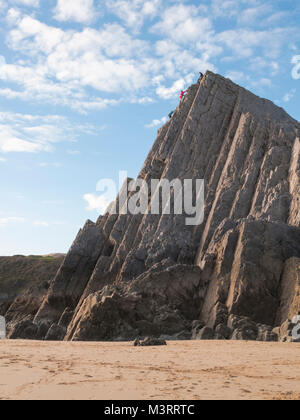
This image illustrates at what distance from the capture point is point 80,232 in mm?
36312

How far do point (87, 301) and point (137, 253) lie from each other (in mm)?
6128

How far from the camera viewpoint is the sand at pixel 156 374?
24.1 feet

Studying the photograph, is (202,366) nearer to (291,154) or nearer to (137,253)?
(137,253)

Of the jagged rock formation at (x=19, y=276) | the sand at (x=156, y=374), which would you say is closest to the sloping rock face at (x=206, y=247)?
the sand at (x=156, y=374)

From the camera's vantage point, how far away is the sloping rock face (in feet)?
67.7

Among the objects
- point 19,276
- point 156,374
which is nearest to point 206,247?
point 156,374

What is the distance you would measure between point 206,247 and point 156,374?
713 inches

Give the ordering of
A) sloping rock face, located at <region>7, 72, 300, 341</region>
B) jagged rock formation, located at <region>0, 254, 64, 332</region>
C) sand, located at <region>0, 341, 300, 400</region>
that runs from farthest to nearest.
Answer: jagged rock formation, located at <region>0, 254, 64, 332</region> → sloping rock face, located at <region>7, 72, 300, 341</region> → sand, located at <region>0, 341, 300, 400</region>

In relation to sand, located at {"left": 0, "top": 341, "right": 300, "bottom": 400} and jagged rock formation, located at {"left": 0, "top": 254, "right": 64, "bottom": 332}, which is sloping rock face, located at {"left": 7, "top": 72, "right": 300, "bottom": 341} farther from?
jagged rock formation, located at {"left": 0, "top": 254, "right": 64, "bottom": 332}

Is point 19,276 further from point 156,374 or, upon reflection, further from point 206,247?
point 156,374

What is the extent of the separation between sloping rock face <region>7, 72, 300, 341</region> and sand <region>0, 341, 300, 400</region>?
6.18 metres

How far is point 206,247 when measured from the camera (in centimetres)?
2712

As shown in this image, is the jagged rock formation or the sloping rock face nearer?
the sloping rock face

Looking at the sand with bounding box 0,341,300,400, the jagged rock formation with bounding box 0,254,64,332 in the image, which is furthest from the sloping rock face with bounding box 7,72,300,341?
the jagged rock formation with bounding box 0,254,64,332
